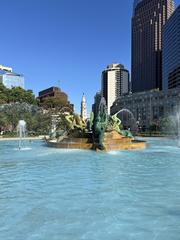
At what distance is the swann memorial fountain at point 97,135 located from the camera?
28.7 meters

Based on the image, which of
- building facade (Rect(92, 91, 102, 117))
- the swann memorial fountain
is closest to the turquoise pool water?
the swann memorial fountain

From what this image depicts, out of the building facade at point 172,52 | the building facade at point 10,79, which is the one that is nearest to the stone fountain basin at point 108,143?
the building facade at point 172,52

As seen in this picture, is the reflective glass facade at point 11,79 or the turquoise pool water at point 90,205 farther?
the reflective glass facade at point 11,79

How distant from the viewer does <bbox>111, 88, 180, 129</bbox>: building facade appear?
130375 millimetres

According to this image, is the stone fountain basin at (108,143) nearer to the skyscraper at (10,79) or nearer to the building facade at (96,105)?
the building facade at (96,105)

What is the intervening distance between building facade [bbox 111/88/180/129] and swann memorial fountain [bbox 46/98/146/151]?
303 ft

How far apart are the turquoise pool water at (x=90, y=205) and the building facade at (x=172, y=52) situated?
138 meters

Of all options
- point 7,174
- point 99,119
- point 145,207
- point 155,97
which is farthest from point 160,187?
point 155,97

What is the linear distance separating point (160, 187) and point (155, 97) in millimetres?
131693

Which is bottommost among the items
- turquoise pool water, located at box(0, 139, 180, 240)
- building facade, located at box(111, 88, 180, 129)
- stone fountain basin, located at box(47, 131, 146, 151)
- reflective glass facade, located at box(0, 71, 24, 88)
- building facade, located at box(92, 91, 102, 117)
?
turquoise pool water, located at box(0, 139, 180, 240)

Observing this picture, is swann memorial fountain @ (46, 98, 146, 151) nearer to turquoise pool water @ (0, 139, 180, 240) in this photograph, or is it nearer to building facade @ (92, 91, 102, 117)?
building facade @ (92, 91, 102, 117)

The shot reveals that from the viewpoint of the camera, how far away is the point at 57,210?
920 cm

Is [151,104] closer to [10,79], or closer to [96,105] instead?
[10,79]

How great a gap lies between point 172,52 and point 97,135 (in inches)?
5281
